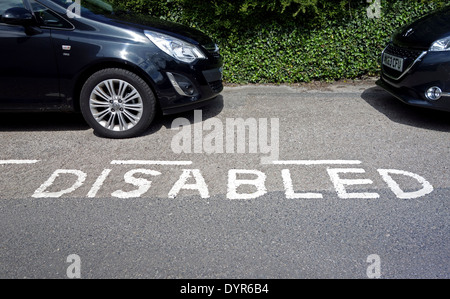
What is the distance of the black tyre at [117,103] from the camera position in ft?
16.5

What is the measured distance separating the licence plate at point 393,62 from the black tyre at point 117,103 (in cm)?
321

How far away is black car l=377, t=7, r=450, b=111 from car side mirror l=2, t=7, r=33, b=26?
4.62 meters

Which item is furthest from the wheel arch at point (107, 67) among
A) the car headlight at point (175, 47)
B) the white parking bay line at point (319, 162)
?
the white parking bay line at point (319, 162)

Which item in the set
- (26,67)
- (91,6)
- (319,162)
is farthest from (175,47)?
(319,162)

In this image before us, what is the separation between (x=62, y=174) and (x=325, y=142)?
2.93 metres

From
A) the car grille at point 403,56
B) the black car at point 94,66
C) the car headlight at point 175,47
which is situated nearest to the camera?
the black car at point 94,66

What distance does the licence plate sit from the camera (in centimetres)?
555

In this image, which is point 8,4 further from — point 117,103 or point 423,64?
point 423,64

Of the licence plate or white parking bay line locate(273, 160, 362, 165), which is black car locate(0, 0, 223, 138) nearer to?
white parking bay line locate(273, 160, 362, 165)

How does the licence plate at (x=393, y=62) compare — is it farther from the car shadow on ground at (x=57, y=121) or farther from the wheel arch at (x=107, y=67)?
the wheel arch at (x=107, y=67)

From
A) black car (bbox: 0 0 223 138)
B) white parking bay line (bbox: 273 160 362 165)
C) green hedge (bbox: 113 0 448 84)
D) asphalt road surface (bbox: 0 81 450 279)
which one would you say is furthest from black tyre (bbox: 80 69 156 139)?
green hedge (bbox: 113 0 448 84)

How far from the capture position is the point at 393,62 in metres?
5.76

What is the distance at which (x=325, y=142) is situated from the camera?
502 centimetres
